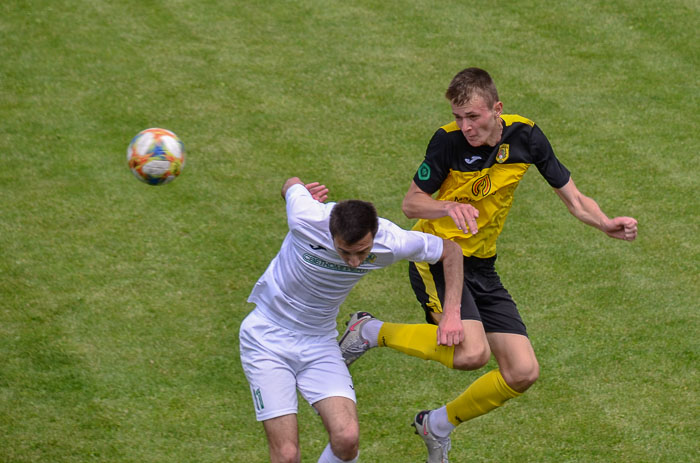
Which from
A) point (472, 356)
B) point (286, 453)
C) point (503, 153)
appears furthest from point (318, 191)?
point (286, 453)

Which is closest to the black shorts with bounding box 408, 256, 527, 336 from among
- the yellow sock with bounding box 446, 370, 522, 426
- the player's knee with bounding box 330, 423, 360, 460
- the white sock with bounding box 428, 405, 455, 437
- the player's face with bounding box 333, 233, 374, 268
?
the yellow sock with bounding box 446, 370, 522, 426

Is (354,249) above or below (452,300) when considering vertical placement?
above

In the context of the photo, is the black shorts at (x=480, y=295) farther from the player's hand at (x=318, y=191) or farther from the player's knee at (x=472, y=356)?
the player's hand at (x=318, y=191)

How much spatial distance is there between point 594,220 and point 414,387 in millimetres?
2240

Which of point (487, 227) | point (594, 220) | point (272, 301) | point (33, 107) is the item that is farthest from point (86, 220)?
point (594, 220)

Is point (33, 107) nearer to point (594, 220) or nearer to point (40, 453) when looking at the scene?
point (40, 453)

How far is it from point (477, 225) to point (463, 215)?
0.70m

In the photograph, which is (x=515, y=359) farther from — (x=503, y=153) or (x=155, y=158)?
(x=155, y=158)

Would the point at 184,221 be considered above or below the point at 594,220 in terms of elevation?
below

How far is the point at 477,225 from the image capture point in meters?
7.04

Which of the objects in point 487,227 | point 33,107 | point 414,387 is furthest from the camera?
point 33,107

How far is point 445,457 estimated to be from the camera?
7168 mm

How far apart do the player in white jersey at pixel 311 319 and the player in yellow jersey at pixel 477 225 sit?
35cm

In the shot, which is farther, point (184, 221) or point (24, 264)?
point (184, 221)
